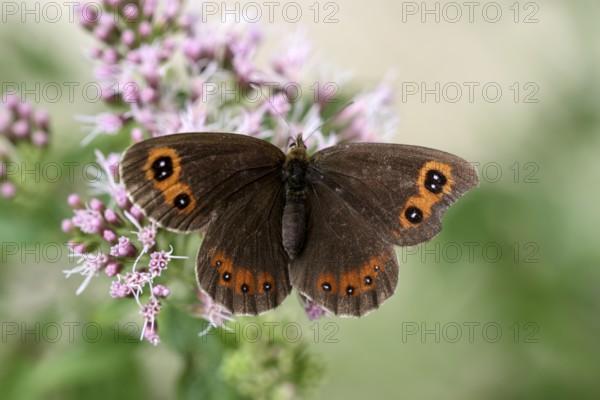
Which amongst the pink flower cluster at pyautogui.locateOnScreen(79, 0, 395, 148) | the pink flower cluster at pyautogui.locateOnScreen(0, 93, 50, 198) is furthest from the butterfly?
the pink flower cluster at pyautogui.locateOnScreen(0, 93, 50, 198)

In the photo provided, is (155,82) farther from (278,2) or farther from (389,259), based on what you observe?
(278,2)

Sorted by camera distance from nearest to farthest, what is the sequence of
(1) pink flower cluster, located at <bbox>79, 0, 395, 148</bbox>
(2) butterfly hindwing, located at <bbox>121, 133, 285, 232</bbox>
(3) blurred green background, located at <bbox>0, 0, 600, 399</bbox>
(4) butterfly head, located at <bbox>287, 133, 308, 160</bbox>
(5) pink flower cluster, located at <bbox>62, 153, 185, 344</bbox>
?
(2) butterfly hindwing, located at <bbox>121, 133, 285, 232</bbox> < (5) pink flower cluster, located at <bbox>62, 153, 185, 344</bbox> < (4) butterfly head, located at <bbox>287, 133, 308, 160</bbox> < (1) pink flower cluster, located at <bbox>79, 0, 395, 148</bbox> < (3) blurred green background, located at <bbox>0, 0, 600, 399</bbox>

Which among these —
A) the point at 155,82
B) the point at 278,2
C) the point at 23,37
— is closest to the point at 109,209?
the point at 155,82

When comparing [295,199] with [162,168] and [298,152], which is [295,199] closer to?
[298,152]

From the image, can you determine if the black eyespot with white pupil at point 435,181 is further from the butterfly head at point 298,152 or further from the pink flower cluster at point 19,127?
the pink flower cluster at point 19,127

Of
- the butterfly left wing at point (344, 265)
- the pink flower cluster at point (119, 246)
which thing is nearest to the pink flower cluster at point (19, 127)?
the pink flower cluster at point (119, 246)

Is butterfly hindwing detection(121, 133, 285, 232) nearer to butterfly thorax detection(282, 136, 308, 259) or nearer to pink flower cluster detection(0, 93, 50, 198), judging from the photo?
butterfly thorax detection(282, 136, 308, 259)
